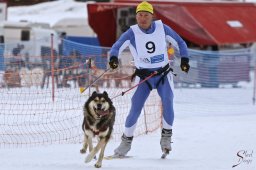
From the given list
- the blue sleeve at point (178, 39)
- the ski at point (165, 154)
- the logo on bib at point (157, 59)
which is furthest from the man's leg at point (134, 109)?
the blue sleeve at point (178, 39)

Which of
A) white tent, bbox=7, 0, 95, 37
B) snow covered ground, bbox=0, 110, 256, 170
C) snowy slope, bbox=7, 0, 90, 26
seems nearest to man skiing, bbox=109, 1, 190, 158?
snow covered ground, bbox=0, 110, 256, 170

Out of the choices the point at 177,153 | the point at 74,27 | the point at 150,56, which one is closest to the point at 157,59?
the point at 150,56

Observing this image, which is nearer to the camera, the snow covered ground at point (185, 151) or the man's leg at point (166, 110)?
the snow covered ground at point (185, 151)

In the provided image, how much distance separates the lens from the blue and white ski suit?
6.79m

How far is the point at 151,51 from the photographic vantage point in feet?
22.2

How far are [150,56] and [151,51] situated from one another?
62 mm

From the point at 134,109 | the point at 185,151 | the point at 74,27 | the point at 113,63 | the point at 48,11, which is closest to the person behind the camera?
the point at 113,63

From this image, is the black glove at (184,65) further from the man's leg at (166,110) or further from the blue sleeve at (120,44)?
the blue sleeve at (120,44)

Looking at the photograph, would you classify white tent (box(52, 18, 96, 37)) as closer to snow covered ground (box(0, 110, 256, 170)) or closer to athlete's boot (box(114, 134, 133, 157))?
snow covered ground (box(0, 110, 256, 170))

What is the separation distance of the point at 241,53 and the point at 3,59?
631 centimetres

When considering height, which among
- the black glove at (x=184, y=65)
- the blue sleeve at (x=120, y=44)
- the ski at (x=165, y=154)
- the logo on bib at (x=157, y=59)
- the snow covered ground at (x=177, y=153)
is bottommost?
the snow covered ground at (x=177, y=153)

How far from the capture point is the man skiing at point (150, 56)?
678 centimetres

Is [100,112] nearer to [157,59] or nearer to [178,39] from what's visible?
[157,59]

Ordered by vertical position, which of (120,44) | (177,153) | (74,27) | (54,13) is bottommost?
(177,153)
